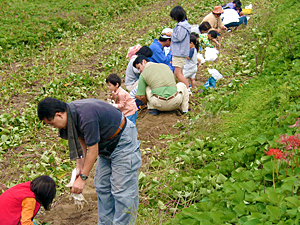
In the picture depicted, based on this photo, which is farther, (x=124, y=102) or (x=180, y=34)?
(x=180, y=34)

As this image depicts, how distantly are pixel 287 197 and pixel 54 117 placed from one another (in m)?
1.96

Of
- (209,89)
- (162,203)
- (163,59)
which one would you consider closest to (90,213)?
(162,203)

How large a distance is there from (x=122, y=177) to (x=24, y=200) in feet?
3.00

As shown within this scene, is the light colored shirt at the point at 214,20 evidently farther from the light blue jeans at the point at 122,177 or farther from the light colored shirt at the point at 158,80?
the light blue jeans at the point at 122,177

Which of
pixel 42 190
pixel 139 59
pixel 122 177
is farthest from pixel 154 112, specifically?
pixel 42 190

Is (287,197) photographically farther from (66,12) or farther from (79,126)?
(66,12)

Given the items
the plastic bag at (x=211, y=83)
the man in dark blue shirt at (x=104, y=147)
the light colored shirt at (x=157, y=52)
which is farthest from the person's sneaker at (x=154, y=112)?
the man in dark blue shirt at (x=104, y=147)

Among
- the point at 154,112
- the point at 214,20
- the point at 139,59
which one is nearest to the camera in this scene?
the point at 139,59

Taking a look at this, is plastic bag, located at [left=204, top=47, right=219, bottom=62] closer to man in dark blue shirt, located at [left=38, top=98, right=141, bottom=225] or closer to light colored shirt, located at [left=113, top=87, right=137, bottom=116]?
light colored shirt, located at [left=113, top=87, right=137, bottom=116]

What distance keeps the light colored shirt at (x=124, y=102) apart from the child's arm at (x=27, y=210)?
2.48 metres

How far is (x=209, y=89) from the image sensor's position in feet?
22.4

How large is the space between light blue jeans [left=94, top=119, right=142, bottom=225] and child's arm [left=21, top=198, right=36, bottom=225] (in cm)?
67

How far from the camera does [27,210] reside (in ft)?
10.5

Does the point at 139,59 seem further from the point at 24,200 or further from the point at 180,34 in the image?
the point at 24,200
